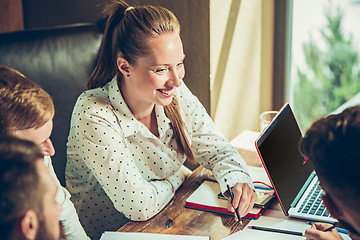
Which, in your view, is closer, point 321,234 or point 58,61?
point 321,234

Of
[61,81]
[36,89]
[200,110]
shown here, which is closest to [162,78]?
[200,110]

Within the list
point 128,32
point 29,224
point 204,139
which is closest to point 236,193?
point 204,139

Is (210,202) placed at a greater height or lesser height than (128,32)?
lesser

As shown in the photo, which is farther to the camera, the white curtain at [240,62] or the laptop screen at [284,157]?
the white curtain at [240,62]

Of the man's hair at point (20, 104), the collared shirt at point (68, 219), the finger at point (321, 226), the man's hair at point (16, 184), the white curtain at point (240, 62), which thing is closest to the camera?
the man's hair at point (16, 184)

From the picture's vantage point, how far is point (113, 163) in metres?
1.44

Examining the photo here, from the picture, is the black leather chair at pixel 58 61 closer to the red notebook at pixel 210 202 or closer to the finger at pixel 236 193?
the red notebook at pixel 210 202

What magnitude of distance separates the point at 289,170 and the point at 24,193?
3.23ft

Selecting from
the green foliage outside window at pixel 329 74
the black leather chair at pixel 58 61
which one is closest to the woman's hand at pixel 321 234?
the black leather chair at pixel 58 61

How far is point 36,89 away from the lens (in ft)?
3.94

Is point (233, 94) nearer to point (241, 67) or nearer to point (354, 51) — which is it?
point (241, 67)

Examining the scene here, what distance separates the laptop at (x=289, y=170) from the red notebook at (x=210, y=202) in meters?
0.10

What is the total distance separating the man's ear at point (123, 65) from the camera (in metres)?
1.50

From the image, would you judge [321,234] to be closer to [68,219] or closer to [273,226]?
[273,226]
